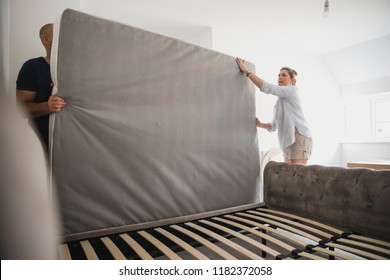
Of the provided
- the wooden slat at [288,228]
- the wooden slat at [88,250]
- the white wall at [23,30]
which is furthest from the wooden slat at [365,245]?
the white wall at [23,30]

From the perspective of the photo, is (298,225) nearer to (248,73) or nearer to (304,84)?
(248,73)

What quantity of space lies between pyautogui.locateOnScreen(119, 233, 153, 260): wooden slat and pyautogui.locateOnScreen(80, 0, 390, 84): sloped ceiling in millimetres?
2326

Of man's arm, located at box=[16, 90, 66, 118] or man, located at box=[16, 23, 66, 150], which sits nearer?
man's arm, located at box=[16, 90, 66, 118]

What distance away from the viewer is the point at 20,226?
724mm

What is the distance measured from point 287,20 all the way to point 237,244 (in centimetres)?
277

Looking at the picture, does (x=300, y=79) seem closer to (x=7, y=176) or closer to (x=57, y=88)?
(x=57, y=88)

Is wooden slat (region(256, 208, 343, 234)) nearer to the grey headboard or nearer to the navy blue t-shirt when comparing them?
the grey headboard

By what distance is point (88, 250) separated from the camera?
98 centimetres

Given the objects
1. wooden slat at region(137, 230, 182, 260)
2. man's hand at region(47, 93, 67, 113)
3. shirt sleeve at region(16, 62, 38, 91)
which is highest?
shirt sleeve at region(16, 62, 38, 91)

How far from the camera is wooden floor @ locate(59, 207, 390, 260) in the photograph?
99cm

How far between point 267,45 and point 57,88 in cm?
317

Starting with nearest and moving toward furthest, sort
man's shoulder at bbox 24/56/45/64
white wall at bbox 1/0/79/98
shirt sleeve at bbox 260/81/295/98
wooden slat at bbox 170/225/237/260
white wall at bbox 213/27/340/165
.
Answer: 1. wooden slat at bbox 170/225/237/260
2. man's shoulder at bbox 24/56/45/64
3. white wall at bbox 1/0/79/98
4. shirt sleeve at bbox 260/81/295/98
5. white wall at bbox 213/27/340/165

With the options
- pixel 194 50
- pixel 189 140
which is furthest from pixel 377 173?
pixel 194 50

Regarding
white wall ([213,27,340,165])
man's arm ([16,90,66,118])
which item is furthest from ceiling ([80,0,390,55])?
man's arm ([16,90,66,118])
